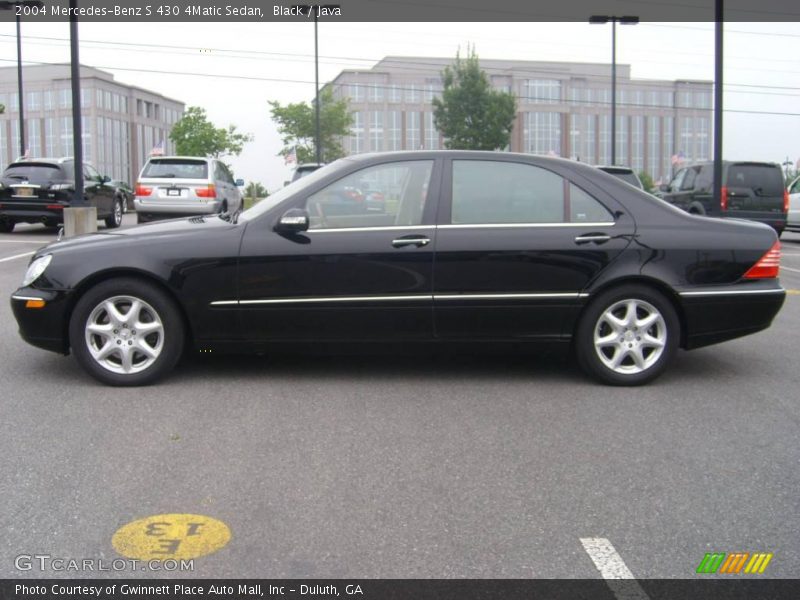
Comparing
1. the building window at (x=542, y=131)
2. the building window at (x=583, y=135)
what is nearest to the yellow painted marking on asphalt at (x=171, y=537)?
the building window at (x=542, y=131)

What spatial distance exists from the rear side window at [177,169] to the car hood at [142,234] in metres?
13.2

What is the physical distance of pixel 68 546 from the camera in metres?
3.48

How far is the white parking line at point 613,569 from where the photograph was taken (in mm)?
3150

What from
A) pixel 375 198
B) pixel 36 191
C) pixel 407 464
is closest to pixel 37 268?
pixel 375 198

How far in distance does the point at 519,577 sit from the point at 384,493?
0.98 metres

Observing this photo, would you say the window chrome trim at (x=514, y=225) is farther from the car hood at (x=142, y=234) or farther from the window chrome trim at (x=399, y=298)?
the car hood at (x=142, y=234)

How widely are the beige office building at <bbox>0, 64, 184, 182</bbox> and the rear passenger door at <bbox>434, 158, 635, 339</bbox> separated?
85.3m

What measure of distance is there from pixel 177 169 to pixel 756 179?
12.7m

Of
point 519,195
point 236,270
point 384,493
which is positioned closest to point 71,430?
point 236,270

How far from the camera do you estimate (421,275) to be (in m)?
6.02

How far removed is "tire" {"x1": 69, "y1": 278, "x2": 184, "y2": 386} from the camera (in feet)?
19.4

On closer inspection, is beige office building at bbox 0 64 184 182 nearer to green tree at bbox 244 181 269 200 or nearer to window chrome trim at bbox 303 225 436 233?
green tree at bbox 244 181 269 200


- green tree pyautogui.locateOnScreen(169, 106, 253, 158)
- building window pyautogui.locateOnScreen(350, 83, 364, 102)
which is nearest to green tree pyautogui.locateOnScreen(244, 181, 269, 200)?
green tree pyautogui.locateOnScreen(169, 106, 253, 158)

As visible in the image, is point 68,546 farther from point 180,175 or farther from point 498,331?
point 180,175
